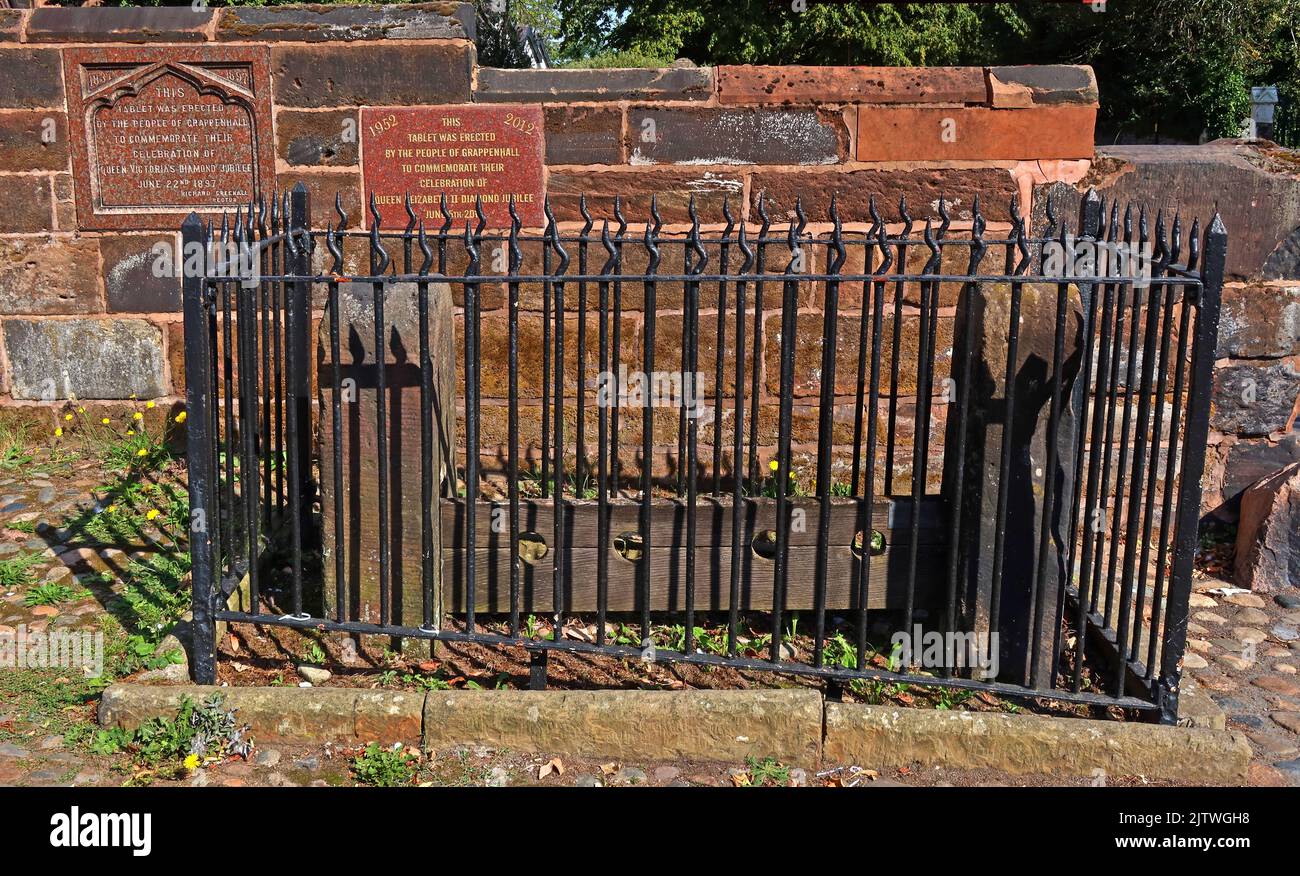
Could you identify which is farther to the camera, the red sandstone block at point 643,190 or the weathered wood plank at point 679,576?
the red sandstone block at point 643,190

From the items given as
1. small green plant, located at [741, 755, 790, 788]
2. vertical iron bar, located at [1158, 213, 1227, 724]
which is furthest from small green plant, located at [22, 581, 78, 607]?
vertical iron bar, located at [1158, 213, 1227, 724]

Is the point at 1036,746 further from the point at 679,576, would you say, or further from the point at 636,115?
the point at 636,115

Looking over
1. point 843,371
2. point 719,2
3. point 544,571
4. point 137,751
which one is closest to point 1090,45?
point 719,2

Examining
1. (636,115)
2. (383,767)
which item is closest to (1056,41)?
(636,115)

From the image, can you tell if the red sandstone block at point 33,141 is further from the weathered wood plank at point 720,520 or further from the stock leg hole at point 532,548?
the stock leg hole at point 532,548

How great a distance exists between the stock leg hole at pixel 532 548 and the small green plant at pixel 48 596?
5.62 feet

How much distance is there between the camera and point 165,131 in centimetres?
628

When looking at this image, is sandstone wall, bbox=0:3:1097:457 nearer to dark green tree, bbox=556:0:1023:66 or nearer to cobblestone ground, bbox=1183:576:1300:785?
cobblestone ground, bbox=1183:576:1300:785

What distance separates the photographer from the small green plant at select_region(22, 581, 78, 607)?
4656 mm

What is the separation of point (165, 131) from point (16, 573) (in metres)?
2.49

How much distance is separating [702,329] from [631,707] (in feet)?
9.55

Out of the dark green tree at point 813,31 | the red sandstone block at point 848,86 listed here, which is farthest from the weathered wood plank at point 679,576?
the dark green tree at point 813,31

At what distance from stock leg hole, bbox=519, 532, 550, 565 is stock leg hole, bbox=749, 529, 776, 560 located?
0.75 metres

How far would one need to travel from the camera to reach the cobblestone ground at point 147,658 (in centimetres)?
364
